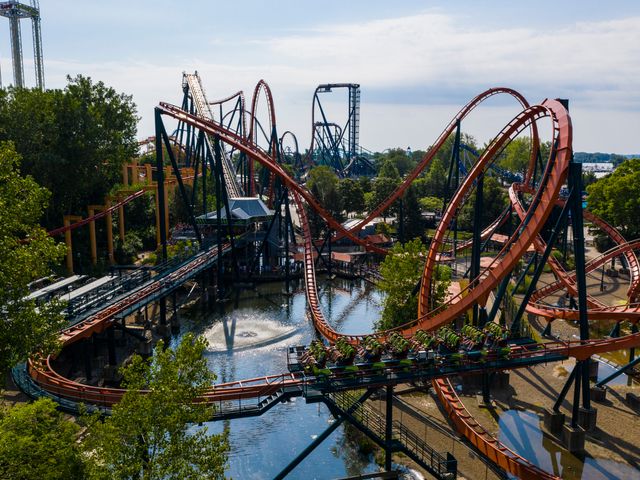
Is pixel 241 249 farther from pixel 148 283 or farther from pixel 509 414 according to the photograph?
pixel 509 414

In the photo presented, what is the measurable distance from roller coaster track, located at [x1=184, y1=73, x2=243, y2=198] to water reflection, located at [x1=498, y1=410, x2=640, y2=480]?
36.4 meters

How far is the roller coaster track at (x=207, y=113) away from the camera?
55656 mm

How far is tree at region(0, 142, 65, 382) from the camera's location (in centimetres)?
1322

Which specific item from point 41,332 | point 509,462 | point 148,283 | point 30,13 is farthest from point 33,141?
point 30,13

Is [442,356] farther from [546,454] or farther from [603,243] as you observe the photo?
[603,243]

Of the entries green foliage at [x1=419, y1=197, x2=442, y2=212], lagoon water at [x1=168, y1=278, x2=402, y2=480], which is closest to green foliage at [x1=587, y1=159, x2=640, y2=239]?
lagoon water at [x1=168, y1=278, x2=402, y2=480]

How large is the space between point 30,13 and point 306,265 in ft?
260

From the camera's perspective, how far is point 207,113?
57.4 m

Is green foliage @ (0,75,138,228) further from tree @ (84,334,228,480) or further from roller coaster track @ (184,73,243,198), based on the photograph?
tree @ (84,334,228,480)

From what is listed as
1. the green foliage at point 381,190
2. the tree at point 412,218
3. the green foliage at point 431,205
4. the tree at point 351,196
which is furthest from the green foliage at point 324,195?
the green foliage at point 431,205

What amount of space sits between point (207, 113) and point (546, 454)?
1802 inches

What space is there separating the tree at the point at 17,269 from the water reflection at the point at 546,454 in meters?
17.0

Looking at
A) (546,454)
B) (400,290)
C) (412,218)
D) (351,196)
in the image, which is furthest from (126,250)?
(546,454)

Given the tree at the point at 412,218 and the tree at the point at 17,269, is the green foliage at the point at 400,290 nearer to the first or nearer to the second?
the tree at the point at 17,269
